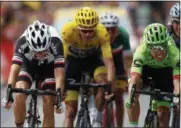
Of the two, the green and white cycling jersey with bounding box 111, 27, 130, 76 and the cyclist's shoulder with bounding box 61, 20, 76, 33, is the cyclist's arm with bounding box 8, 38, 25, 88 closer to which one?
the cyclist's shoulder with bounding box 61, 20, 76, 33

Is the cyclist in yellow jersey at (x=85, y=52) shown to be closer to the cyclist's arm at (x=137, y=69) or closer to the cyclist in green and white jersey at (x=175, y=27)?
the cyclist's arm at (x=137, y=69)

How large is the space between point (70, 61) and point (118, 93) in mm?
1113

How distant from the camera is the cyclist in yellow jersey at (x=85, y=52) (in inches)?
379

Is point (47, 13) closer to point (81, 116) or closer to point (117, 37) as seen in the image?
point (117, 37)

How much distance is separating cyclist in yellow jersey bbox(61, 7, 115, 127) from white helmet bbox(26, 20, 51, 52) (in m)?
0.95

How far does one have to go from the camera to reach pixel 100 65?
10.3 m

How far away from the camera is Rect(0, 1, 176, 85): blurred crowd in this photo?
15975 millimetres

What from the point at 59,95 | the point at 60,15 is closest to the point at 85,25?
the point at 59,95

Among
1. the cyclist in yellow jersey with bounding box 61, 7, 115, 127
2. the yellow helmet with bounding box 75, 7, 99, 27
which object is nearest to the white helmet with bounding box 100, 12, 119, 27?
the cyclist in yellow jersey with bounding box 61, 7, 115, 127

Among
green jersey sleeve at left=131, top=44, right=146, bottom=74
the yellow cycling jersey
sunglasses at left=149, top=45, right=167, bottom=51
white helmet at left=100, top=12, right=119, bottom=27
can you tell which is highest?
white helmet at left=100, top=12, right=119, bottom=27

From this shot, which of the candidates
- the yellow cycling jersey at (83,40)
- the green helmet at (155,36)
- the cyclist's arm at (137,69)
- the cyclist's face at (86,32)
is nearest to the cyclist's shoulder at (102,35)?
the yellow cycling jersey at (83,40)

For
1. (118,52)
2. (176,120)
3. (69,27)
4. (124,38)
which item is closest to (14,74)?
(69,27)

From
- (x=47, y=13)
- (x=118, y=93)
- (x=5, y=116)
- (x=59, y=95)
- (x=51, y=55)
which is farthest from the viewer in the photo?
(x=47, y=13)

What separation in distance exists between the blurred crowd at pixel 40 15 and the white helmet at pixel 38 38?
276 inches
